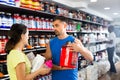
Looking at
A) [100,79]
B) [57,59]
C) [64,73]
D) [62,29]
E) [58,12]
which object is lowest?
[100,79]

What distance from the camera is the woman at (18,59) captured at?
198cm

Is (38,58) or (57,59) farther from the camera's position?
(57,59)

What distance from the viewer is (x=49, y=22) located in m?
4.63

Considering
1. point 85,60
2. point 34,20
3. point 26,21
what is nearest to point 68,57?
→ point 26,21

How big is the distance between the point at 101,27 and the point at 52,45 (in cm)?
753

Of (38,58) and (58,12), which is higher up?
(58,12)

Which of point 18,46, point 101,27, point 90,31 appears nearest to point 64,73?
point 18,46

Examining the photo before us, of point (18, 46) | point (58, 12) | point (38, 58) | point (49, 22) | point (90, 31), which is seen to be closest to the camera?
point (18, 46)

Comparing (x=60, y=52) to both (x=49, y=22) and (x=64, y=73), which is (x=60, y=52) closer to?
(x=64, y=73)

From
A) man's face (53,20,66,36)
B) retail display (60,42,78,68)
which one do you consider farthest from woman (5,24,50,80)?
man's face (53,20,66,36)

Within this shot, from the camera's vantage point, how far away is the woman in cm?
198

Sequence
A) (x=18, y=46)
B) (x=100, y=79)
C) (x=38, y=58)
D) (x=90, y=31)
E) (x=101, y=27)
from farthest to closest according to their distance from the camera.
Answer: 1. (x=101, y=27)
2. (x=90, y=31)
3. (x=100, y=79)
4. (x=38, y=58)
5. (x=18, y=46)

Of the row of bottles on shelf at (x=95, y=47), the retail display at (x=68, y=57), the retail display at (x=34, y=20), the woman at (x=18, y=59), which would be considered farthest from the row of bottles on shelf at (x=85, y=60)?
the woman at (x=18, y=59)

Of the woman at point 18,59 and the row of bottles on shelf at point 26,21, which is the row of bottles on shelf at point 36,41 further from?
the woman at point 18,59
